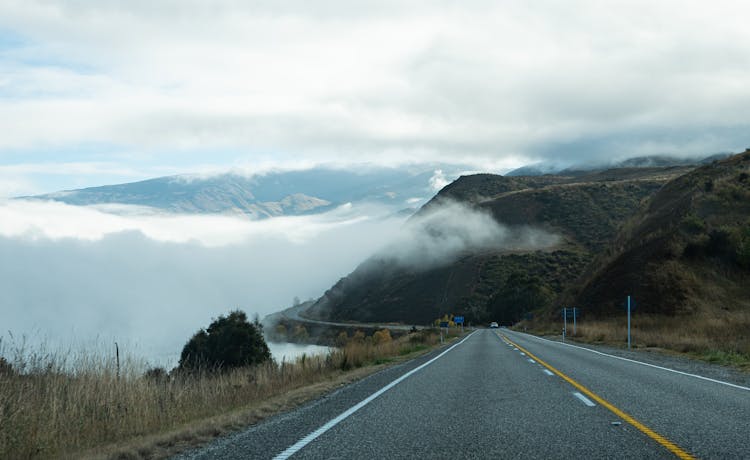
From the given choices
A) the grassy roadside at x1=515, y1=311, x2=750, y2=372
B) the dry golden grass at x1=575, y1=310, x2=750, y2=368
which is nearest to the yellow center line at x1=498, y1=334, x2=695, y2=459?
the grassy roadside at x1=515, y1=311, x2=750, y2=372

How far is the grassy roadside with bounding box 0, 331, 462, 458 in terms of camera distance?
8.30 metres

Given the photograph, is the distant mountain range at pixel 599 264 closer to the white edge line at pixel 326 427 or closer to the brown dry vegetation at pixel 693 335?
the brown dry vegetation at pixel 693 335

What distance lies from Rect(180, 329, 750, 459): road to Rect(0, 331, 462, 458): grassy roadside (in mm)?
765

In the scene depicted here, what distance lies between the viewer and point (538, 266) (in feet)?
431

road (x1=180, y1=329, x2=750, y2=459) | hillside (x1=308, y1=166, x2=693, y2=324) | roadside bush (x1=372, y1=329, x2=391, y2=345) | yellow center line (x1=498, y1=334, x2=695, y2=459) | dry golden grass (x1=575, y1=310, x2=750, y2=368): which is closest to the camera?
yellow center line (x1=498, y1=334, x2=695, y2=459)

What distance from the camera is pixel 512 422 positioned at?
902cm

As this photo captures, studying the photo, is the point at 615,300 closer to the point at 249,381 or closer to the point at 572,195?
the point at 249,381

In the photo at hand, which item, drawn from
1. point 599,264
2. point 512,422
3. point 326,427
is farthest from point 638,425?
point 599,264

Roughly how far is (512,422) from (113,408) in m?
6.58

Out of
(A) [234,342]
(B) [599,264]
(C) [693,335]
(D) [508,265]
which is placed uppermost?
(D) [508,265]

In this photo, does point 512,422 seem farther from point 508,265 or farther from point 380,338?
point 508,265

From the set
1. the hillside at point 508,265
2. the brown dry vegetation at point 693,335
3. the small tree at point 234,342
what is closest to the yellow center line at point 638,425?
the brown dry vegetation at point 693,335

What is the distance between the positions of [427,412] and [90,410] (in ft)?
18.3

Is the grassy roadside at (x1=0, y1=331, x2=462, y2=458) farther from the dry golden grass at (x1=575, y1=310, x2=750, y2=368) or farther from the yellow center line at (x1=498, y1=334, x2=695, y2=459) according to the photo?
the dry golden grass at (x1=575, y1=310, x2=750, y2=368)
